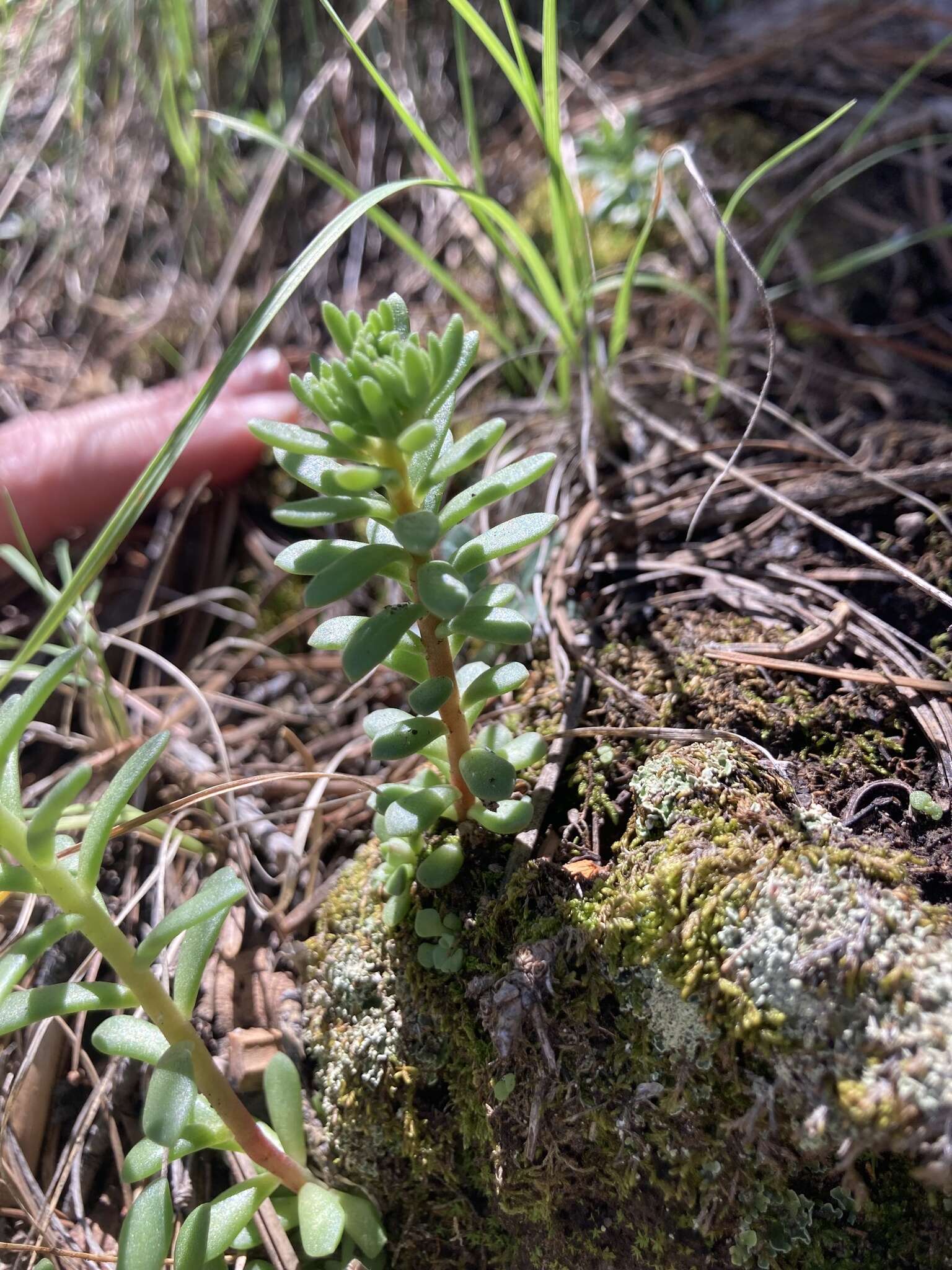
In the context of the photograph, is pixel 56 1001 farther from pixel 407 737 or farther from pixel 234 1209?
pixel 407 737

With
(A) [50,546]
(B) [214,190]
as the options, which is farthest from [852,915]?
(B) [214,190]

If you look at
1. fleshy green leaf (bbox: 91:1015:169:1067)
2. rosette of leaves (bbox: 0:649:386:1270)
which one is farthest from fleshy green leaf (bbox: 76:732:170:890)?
fleshy green leaf (bbox: 91:1015:169:1067)

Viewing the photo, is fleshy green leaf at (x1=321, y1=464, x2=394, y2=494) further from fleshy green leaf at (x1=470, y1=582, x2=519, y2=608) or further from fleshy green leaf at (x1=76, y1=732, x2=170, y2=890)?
fleshy green leaf at (x1=76, y1=732, x2=170, y2=890)

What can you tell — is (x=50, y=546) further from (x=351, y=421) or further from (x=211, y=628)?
(x=351, y=421)

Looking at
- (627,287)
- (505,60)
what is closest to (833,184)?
(627,287)

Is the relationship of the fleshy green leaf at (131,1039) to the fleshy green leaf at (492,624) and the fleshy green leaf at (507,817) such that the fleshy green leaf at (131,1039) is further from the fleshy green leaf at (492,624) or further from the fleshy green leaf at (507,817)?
the fleshy green leaf at (492,624)

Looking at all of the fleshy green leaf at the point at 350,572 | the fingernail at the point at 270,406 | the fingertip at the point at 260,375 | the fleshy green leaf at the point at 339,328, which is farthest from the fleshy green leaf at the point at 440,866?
the fingertip at the point at 260,375
